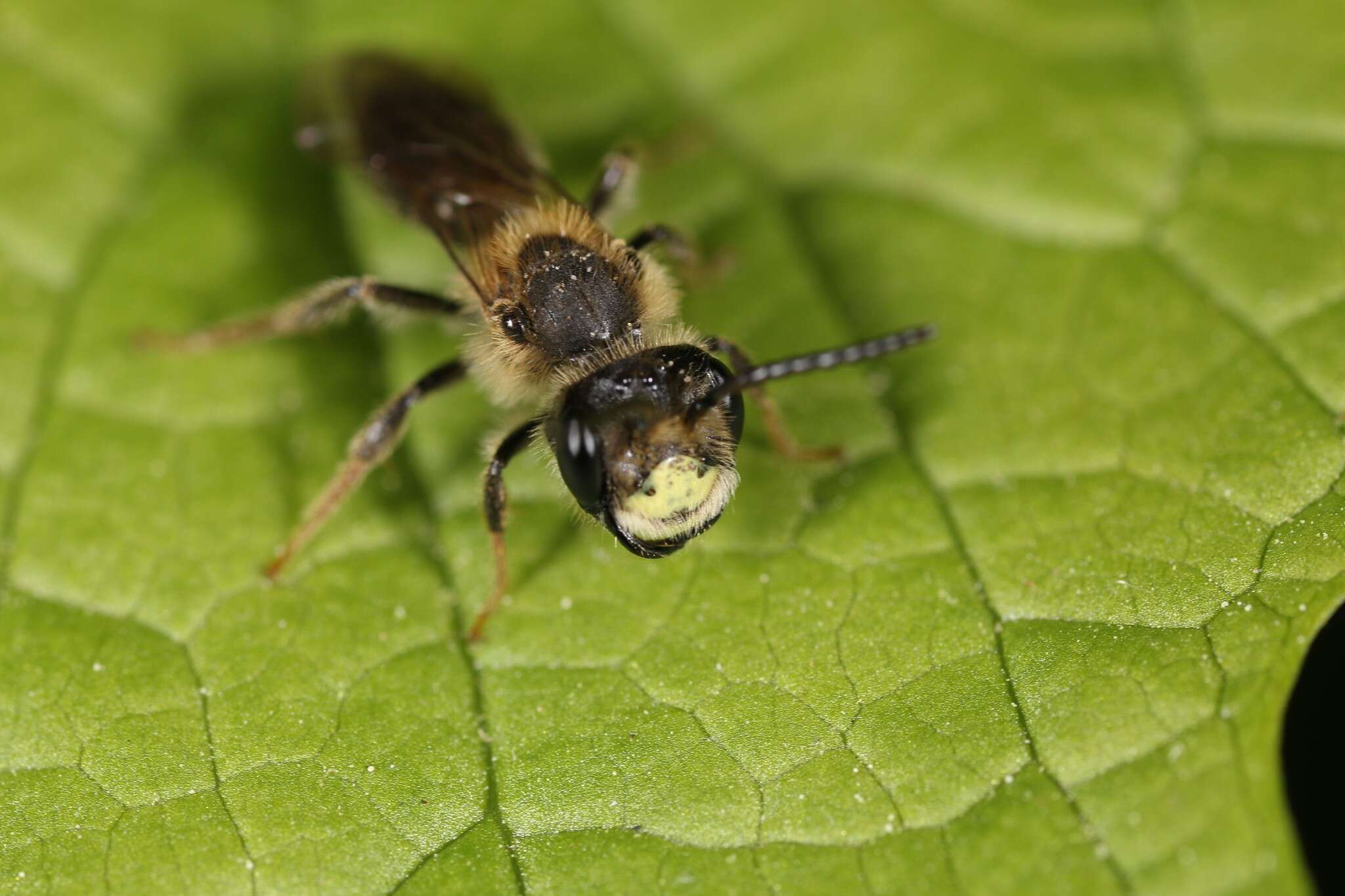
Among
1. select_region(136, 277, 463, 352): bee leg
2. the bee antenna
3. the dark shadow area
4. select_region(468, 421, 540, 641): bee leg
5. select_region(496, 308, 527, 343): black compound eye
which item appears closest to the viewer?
the bee antenna

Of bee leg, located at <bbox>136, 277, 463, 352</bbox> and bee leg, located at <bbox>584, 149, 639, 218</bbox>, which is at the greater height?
bee leg, located at <bbox>136, 277, 463, 352</bbox>

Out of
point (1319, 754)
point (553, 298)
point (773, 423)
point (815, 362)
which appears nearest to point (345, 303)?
point (553, 298)

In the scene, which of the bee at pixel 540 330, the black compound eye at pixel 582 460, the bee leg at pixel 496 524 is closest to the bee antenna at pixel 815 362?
the bee at pixel 540 330

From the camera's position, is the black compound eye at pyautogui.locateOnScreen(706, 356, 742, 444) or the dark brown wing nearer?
the black compound eye at pyautogui.locateOnScreen(706, 356, 742, 444)

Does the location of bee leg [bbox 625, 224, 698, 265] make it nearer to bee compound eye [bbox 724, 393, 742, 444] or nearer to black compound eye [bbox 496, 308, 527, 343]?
black compound eye [bbox 496, 308, 527, 343]

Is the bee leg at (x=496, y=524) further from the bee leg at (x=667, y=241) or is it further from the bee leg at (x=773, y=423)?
the bee leg at (x=667, y=241)

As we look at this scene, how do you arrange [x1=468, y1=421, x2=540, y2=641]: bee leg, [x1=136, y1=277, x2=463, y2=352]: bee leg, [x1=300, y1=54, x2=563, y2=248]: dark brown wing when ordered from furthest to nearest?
[x1=300, y1=54, x2=563, y2=248]: dark brown wing
[x1=136, y1=277, x2=463, y2=352]: bee leg
[x1=468, y1=421, x2=540, y2=641]: bee leg

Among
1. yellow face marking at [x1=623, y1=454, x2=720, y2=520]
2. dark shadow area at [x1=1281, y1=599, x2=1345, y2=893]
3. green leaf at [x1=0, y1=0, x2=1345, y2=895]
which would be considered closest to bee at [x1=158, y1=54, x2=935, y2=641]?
yellow face marking at [x1=623, y1=454, x2=720, y2=520]
